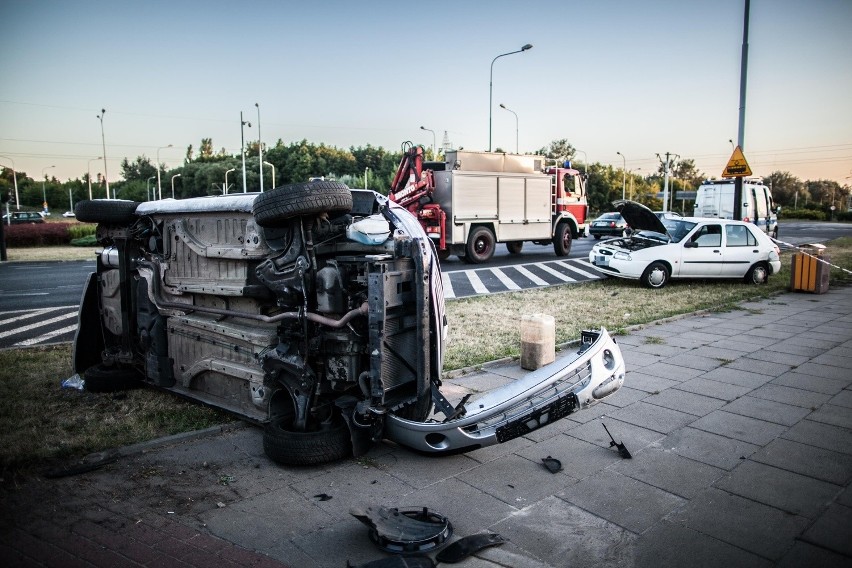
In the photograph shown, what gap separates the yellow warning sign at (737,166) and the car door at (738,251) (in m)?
1.69

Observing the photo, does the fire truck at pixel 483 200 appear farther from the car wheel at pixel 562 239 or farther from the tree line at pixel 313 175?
the tree line at pixel 313 175

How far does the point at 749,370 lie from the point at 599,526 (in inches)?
168

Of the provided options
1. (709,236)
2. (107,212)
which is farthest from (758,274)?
(107,212)

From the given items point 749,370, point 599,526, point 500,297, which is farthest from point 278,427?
point 500,297

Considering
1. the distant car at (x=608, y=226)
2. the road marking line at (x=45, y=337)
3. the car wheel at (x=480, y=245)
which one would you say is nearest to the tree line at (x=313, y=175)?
the distant car at (x=608, y=226)

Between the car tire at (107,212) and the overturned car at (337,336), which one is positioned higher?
the car tire at (107,212)

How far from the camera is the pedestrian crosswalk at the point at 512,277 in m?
13.4

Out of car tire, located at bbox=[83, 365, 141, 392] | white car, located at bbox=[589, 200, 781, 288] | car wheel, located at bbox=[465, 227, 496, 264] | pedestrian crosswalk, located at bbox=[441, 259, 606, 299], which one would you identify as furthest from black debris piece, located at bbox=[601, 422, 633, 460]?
car wheel, located at bbox=[465, 227, 496, 264]

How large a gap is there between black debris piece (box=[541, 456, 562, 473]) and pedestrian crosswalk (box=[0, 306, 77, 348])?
7270 mm

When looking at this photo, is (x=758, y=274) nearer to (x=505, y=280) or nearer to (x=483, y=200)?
(x=505, y=280)

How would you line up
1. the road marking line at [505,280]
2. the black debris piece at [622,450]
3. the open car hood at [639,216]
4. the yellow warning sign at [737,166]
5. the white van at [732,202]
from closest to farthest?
the black debris piece at [622,450], the open car hood at [639,216], the road marking line at [505,280], the yellow warning sign at [737,166], the white van at [732,202]

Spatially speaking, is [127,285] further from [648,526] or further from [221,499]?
[648,526]

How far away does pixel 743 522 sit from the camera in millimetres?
3588

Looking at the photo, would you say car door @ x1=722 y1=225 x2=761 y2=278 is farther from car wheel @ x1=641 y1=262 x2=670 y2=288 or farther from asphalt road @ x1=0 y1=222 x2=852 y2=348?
asphalt road @ x1=0 y1=222 x2=852 y2=348
